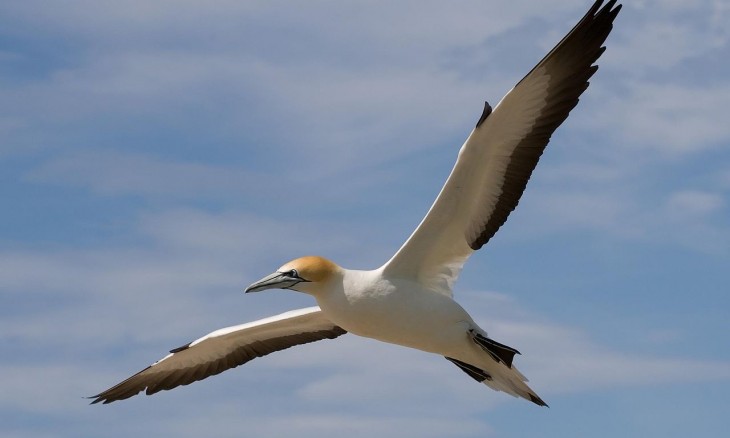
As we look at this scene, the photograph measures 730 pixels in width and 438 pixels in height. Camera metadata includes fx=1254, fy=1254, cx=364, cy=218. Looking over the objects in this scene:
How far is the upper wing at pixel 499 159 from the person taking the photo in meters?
13.8

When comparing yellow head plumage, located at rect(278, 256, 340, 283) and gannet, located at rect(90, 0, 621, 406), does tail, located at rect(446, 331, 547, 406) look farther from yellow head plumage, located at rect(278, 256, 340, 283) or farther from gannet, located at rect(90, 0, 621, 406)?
yellow head plumage, located at rect(278, 256, 340, 283)

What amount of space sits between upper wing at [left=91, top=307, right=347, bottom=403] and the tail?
249cm

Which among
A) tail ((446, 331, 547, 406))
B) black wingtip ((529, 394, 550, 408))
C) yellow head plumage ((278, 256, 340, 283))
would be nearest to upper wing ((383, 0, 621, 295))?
yellow head plumage ((278, 256, 340, 283))

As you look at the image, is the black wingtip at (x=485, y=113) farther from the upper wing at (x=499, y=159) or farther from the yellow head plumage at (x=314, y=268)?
the yellow head plumage at (x=314, y=268)

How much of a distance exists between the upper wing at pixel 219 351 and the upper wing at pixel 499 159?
2.58 meters

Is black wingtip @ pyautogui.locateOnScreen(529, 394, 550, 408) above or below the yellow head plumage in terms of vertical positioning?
below

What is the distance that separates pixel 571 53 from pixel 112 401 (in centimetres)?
797

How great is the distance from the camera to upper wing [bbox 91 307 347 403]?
16.9 metres

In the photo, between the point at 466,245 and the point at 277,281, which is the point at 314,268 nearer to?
the point at 277,281

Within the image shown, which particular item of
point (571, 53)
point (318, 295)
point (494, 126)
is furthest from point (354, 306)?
point (571, 53)

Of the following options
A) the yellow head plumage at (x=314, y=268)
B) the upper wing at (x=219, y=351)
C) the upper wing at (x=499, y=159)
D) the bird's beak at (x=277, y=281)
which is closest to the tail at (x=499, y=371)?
the upper wing at (x=499, y=159)

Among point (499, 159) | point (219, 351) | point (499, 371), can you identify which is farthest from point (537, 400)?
point (219, 351)

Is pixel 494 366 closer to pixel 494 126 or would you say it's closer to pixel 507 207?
pixel 507 207

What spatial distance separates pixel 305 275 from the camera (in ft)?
47.4
